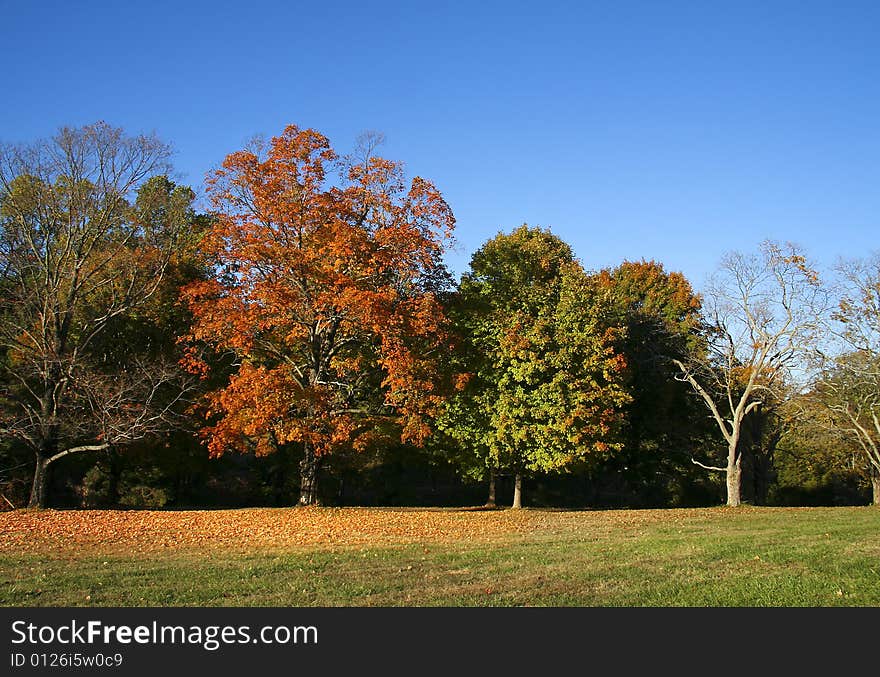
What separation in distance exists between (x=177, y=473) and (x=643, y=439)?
2239 centimetres

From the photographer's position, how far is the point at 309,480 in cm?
2638

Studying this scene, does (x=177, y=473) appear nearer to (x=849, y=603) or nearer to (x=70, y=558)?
(x=70, y=558)

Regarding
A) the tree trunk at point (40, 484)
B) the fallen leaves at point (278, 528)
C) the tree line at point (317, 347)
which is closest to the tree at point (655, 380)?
the tree line at point (317, 347)

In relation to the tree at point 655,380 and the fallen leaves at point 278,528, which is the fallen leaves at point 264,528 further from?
the tree at point 655,380

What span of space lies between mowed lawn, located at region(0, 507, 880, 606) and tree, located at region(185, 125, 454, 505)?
354cm

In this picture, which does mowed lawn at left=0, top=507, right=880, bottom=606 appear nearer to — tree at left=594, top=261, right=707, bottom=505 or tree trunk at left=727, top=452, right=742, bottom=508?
tree trunk at left=727, top=452, right=742, bottom=508

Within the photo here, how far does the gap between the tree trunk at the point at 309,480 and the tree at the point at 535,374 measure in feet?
17.9

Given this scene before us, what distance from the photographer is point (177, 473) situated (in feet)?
112

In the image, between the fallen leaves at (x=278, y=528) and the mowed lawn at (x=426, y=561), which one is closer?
the mowed lawn at (x=426, y=561)

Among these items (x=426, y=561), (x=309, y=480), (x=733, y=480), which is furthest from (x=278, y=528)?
(x=733, y=480)

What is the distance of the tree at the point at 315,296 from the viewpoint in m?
23.1

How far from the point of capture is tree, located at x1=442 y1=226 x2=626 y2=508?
2736 cm

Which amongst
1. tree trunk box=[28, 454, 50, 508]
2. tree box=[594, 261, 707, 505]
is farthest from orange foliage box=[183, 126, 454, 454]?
tree box=[594, 261, 707, 505]

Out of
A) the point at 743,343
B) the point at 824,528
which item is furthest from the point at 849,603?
the point at 743,343
